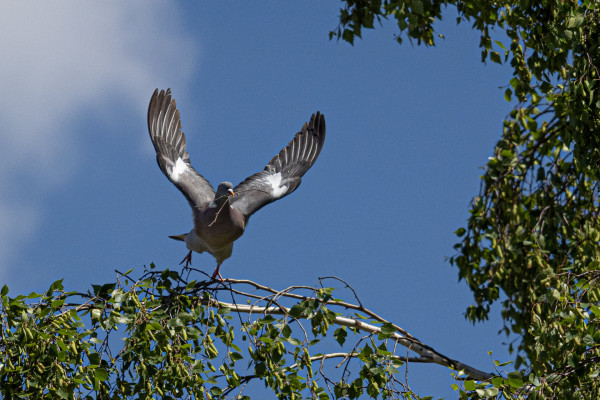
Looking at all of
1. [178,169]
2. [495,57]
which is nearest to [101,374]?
[178,169]

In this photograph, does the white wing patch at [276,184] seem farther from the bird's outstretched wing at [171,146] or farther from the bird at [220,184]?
the bird's outstretched wing at [171,146]

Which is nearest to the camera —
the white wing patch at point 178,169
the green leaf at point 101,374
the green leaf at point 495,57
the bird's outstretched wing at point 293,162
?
the green leaf at point 101,374

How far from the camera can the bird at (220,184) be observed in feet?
18.8

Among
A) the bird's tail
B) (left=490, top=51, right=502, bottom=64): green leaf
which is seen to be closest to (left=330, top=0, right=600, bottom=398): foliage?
(left=490, top=51, right=502, bottom=64): green leaf

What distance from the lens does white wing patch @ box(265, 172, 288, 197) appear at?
6.68m

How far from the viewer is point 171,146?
6.79m

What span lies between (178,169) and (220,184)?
913 millimetres

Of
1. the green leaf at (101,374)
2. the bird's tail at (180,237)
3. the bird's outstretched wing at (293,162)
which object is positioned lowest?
the green leaf at (101,374)

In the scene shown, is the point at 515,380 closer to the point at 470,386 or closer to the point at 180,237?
the point at 470,386

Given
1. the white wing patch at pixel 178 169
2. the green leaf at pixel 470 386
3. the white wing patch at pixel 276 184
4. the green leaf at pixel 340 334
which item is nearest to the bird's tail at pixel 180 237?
the white wing patch at pixel 178 169

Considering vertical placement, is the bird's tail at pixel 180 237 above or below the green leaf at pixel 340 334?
above

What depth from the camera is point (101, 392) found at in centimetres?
386

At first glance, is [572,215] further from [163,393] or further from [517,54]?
[163,393]

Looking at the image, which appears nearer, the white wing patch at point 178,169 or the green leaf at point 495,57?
the white wing patch at point 178,169
